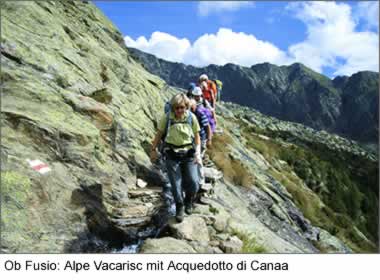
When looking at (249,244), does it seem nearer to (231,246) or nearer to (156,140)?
(231,246)

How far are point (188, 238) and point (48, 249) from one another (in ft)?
8.79

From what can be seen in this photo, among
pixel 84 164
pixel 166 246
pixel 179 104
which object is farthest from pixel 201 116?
pixel 166 246

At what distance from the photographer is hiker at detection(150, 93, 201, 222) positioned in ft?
27.6

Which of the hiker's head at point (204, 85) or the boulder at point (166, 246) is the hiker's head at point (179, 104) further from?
the hiker's head at point (204, 85)

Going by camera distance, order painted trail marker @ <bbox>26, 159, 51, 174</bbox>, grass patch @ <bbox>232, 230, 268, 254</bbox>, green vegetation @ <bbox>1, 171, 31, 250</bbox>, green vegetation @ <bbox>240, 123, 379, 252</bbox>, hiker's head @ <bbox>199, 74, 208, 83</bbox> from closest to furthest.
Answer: green vegetation @ <bbox>1, 171, 31, 250</bbox>, painted trail marker @ <bbox>26, 159, 51, 174</bbox>, grass patch @ <bbox>232, 230, 268, 254</bbox>, hiker's head @ <bbox>199, 74, 208, 83</bbox>, green vegetation @ <bbox>240, 123, 379, 252</bbox>

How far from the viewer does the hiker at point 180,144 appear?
8.41 metres

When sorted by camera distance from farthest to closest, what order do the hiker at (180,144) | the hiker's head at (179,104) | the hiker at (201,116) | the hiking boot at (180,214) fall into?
the hiker at (201,116), the hiking boot at (180,214), the hiker at (180,144), the hiker's head at (179,104)

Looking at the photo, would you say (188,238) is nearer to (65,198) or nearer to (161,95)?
(65,198)

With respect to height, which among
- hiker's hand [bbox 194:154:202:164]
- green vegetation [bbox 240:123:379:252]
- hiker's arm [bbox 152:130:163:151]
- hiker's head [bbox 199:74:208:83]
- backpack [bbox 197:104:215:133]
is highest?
hiker's head [bbox 199:74:208:83]

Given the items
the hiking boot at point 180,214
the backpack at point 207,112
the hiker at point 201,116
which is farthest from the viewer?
the backpack at point 207,112

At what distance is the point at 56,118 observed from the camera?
31.3 feet

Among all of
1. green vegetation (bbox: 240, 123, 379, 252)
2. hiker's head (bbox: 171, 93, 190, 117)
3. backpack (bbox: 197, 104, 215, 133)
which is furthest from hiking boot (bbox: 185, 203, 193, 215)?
green vegetation (bbox: 240, 123, 379, 252)

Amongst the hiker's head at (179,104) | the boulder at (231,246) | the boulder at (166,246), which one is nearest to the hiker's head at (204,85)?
the hiker's head at (179,104)

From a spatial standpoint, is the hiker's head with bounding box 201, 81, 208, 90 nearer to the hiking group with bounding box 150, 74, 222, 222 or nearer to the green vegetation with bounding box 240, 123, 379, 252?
the hiking group with bounding box 150, 74, 222, 222
